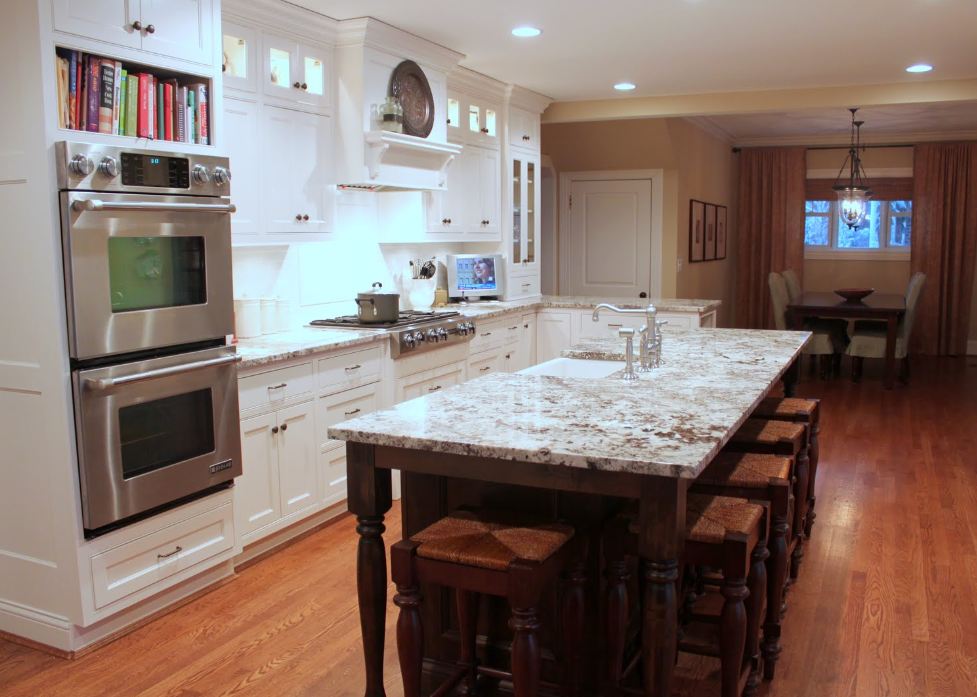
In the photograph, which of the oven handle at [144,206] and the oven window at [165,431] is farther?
the oven window at [165,431]

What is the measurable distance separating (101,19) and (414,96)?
91.2 inches

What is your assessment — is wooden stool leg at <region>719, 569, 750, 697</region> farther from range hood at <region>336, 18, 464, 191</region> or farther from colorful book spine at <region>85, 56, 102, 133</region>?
range hood at <region>336, 18, 464, 191</region>

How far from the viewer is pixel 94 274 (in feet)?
9.11

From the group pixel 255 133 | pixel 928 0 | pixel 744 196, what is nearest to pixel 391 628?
pixel 255 133

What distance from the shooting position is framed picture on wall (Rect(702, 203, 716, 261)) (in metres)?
9.65

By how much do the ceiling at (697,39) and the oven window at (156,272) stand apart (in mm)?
1594

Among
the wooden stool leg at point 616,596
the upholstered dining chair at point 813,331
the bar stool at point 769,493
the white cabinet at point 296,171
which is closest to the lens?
the wooden stool leg at point 616,596

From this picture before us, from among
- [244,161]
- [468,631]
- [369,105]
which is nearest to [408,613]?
[468,631]

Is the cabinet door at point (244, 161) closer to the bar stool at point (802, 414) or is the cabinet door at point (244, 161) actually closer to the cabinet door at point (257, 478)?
the cabinet door at point (257, 478)

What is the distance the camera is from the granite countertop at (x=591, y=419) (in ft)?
6.38

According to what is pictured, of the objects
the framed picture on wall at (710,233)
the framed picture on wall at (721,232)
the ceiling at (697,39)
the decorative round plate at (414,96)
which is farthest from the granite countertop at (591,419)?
the framed picture on wall at (721,232)

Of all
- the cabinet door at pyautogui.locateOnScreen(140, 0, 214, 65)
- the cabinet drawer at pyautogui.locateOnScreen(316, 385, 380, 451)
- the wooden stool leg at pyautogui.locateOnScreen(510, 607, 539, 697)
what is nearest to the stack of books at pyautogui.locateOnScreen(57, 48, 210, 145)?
the cabinet door at pyautogui.locateOnScreen(140, 0, 214, 65)

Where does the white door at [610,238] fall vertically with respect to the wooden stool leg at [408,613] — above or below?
above

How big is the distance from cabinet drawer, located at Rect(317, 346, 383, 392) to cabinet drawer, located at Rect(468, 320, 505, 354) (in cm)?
109
